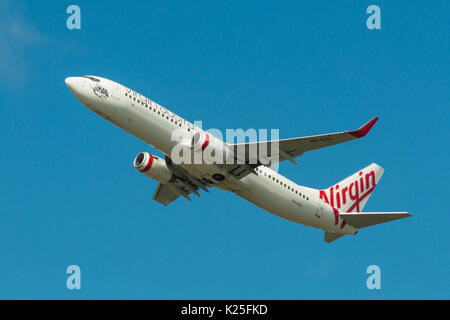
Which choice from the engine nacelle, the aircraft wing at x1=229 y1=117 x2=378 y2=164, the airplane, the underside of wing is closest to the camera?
the aircraft wing at x1=229 y1=117 x2=378 y2=164

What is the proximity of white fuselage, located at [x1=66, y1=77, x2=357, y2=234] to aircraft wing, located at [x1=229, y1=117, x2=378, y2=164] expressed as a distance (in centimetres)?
187

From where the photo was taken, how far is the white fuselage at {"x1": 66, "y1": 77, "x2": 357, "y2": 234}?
148 feet

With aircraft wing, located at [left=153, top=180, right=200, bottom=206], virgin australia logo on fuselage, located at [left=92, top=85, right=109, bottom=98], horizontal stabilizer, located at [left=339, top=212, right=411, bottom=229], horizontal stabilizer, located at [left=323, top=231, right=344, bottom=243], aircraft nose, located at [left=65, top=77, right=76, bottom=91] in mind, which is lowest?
horizontal stabilizer, located at [left=323, top=231, right=344, bottom=243]

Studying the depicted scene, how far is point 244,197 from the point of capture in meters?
50.9

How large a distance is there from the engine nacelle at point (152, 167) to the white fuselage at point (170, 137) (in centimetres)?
347

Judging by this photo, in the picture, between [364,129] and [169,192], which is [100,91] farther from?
[364,129]

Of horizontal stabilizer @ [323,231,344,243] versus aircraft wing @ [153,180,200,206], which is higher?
aircraft wing @ [153,180,200,206]

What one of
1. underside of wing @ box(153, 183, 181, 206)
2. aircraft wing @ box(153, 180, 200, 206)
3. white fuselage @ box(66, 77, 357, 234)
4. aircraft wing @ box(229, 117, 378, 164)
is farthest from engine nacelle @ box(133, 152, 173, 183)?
aircraft wing @ box(229, 117, 378, 164)

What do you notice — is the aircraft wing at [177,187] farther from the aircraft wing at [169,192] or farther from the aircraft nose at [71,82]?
the aircraft nose at [71,82]

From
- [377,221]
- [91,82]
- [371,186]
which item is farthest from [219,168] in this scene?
[371,186]

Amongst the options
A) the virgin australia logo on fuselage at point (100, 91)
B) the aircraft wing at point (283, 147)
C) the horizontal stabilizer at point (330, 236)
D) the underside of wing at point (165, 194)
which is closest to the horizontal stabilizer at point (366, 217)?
the horizontal stabilizer at point (330, 236)

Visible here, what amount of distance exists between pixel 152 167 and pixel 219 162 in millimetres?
6351

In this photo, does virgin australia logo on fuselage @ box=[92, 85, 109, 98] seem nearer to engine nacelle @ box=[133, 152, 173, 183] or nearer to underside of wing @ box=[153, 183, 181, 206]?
engine nacelle @ box=[133, 152, 173, 183]

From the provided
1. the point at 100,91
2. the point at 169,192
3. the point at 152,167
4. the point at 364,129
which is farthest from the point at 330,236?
the point at 100,91
